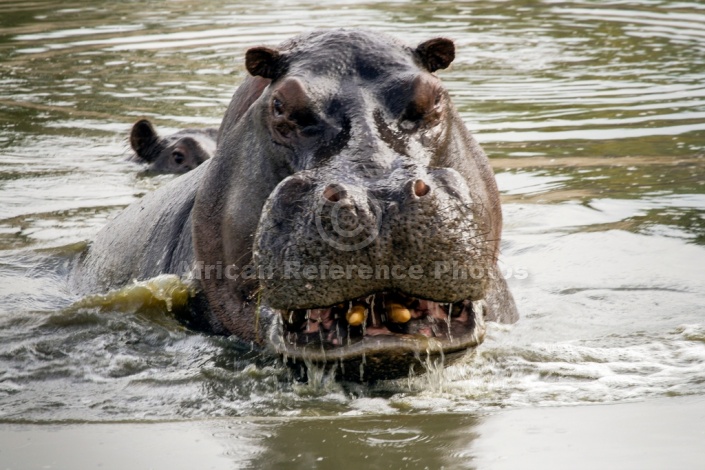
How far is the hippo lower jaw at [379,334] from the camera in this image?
14.5 feet

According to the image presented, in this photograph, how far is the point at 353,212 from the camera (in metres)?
4.18

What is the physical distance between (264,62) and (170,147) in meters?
6.01

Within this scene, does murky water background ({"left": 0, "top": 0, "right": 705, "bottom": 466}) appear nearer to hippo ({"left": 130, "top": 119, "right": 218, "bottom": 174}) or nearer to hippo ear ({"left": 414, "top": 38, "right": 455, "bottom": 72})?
hippo ({"left": 130, "top": 119, "right": 218, "bottom": 174})

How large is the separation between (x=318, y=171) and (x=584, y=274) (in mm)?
3153

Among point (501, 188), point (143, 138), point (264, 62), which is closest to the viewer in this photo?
point (264, 62)

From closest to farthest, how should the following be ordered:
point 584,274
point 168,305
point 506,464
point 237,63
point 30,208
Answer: point 506,464
point 168,305
point 584,274
point 30,208
point 237,63

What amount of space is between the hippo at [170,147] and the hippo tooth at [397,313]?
6.35 meters

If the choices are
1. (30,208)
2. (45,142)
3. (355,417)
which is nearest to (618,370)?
(355,417)

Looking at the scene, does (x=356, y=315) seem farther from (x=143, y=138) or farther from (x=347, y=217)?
(x=143, y=138)

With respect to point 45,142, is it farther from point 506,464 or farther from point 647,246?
point 506,464

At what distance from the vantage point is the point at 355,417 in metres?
4.57

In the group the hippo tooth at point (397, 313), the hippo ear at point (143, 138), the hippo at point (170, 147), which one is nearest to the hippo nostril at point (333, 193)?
the hippo tooth at point (397, 313)

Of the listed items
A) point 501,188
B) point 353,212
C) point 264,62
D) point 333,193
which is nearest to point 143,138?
point 501,188

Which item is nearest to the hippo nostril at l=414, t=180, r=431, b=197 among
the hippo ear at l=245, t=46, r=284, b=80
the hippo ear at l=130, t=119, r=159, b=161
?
the hippo ear at l=245, t=46, r=284, b=80
